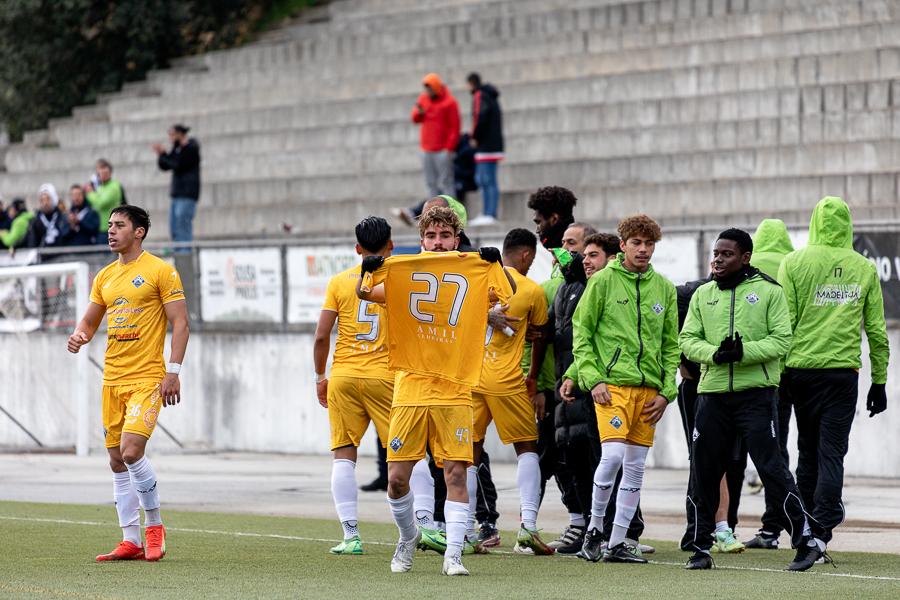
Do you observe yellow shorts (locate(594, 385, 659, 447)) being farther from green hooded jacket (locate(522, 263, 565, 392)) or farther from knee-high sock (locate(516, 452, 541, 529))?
green hooded jacket (locate(522, 263, 565, 392))

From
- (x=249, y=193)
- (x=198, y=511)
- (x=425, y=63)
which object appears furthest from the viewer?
(x=425, y=63)

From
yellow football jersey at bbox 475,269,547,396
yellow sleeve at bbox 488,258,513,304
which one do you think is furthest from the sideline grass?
yellow sleeve at bbox 488,258,513,304

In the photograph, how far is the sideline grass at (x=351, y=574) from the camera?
332 inches

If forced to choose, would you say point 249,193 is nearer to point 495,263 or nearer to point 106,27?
point 106,27

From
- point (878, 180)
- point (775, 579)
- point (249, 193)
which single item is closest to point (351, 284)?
point (775, 579)

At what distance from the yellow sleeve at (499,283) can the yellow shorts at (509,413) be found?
844 millimetres

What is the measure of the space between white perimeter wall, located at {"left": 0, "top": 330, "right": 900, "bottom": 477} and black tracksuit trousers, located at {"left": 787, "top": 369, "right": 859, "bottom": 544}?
772 centimetres

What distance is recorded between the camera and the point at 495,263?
30.7ft

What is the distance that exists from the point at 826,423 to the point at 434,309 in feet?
A: 8.45

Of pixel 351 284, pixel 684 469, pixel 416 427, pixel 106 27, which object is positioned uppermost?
pixel 106 27

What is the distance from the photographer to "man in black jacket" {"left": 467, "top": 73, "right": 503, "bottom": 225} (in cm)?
2130

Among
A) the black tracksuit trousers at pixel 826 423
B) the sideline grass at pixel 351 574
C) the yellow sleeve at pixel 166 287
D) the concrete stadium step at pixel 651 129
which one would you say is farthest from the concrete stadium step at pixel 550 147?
the yellow sleeve at pixel 166 287

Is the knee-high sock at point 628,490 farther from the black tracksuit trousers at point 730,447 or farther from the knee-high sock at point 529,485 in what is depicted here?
the knee-high sock at point 529,485

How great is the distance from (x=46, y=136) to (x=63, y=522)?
1968 centimetres
